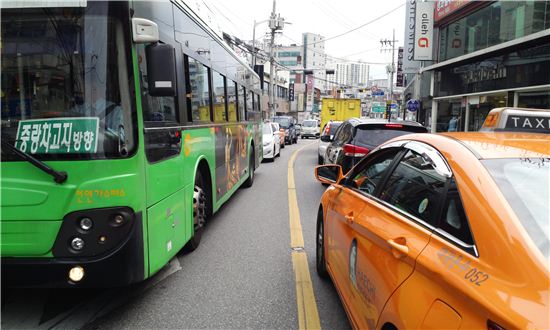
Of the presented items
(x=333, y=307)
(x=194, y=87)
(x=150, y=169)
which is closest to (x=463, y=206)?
(x=333, y=307)

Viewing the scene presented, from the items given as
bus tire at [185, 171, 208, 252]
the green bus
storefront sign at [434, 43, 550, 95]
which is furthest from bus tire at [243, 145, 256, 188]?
storefront sign at [434, 43, 550, 95]

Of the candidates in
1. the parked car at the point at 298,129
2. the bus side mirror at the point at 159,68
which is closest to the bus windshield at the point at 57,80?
the bus side mirror at the point at 159,68

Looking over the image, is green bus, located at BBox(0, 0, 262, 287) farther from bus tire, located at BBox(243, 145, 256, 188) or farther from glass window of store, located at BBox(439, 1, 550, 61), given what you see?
glass window of store, located at BBox(439, 1, 550, 61)

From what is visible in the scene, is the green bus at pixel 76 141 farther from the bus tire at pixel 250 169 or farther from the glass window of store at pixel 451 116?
the glass window of store at pixel 451 116

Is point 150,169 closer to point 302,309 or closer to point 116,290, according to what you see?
point 116,290

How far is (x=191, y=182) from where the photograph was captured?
5051 mm

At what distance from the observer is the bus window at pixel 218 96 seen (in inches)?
262

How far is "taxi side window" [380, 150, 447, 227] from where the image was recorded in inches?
87.3

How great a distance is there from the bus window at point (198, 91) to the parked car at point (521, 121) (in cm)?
349

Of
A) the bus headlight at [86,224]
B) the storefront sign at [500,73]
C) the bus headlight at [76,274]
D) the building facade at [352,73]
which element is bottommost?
the bus headlight at [76,274]

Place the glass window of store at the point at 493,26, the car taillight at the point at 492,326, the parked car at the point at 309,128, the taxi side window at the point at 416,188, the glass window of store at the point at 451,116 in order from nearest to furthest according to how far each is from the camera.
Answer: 1. the car taillight at the point at 492,326
2. the taxi side window at the point at 416,188
3. the glass window of store at the point at 493,26
4. the glass window of store at the point at 451,116
5. the parked car at the point at 309,128

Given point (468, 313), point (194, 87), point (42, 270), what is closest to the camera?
point (468, 313)

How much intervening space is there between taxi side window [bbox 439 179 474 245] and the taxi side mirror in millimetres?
2214

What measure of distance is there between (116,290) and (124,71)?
220cm
